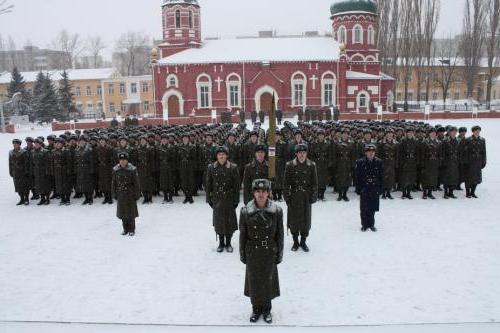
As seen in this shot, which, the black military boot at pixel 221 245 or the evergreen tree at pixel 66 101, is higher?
the evergreen tree at pixel 66 101

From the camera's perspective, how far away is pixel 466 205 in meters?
10.8

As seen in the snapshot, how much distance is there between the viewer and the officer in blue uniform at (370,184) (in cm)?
874

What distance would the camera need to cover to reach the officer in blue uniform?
8.74 m

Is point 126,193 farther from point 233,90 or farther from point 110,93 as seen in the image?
point 110,93

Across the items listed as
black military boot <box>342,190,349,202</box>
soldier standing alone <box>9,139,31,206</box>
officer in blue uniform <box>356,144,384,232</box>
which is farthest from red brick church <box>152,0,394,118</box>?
officer in blue uniform <box>356,144,384,232</box>

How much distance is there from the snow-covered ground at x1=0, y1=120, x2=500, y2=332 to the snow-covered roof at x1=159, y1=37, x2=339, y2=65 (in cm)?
3521

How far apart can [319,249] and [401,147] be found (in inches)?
203

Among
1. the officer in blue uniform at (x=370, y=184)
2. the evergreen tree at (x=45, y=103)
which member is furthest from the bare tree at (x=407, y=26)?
the officer in blue uniform at (x=370, y=184)

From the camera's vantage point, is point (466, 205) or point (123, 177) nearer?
point (123, 177)

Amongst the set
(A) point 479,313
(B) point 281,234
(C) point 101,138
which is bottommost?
(A) point 479,313

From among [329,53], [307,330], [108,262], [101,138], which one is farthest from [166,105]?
[307,330]

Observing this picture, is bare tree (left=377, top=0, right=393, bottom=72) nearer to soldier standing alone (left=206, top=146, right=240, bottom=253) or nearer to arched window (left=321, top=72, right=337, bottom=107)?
arched window (left=321, top=72, right=337, bottom=107)

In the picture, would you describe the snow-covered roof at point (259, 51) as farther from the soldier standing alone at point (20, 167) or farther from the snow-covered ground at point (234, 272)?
the snow-covered ground at point (234, 272)

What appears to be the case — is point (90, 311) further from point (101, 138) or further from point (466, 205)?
point (466, 205)
